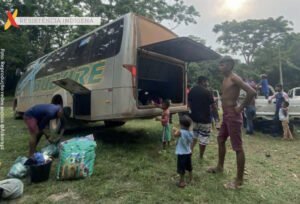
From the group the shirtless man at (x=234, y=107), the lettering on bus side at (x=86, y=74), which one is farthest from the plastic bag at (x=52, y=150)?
the shirtless man at (x=234, y=107)

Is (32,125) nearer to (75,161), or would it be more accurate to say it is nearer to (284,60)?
(75,161)

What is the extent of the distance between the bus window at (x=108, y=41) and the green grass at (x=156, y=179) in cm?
214

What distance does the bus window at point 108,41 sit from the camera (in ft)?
16.9

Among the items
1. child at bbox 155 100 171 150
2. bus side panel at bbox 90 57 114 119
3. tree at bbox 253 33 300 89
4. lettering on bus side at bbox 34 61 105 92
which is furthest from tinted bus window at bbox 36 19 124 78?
tree at bbox 253 33 300 89

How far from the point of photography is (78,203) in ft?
9.89

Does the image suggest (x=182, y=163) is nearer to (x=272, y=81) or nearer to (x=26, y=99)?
(x=26, y=99)

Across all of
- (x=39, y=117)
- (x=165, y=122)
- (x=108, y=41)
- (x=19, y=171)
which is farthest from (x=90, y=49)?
(x=19, y=171)

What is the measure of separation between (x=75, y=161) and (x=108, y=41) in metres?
2.92

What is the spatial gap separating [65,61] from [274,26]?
103 ft

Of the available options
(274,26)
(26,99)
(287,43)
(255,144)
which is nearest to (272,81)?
(287,43)

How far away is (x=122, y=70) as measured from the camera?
4816mm

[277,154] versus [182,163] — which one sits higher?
[182,163]

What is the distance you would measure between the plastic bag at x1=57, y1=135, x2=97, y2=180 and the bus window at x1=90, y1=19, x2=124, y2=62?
216cm

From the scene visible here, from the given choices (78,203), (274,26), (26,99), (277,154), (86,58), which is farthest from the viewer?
(274,26)
